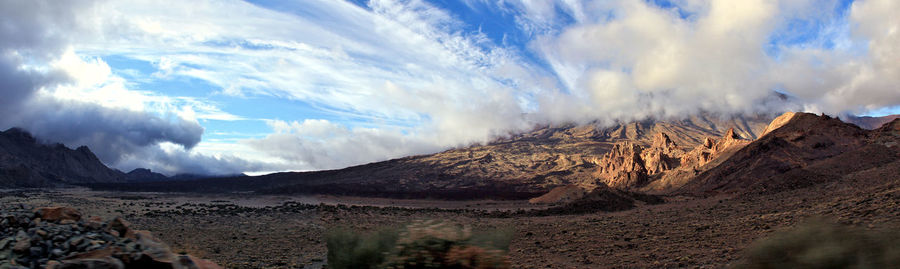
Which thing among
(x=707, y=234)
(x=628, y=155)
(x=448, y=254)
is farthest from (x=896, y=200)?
(x=628, y=155)

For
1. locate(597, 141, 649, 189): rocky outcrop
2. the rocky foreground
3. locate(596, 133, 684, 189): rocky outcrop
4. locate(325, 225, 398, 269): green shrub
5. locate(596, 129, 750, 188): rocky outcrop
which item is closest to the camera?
the rocky foreground

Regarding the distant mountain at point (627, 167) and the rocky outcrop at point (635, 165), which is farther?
the rocky outcrop at point (635, 165)

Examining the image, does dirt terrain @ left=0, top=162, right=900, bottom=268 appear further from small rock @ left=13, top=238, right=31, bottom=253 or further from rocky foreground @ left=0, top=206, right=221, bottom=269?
small rock @ left=13, top=238, right=31, bottom=253

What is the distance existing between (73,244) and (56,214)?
6.37ft

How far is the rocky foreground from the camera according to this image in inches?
234

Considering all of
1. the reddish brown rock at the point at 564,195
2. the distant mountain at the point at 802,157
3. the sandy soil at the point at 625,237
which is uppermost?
the distant mountain at the point at 802,157

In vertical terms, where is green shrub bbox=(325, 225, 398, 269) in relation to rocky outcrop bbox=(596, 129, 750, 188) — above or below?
below

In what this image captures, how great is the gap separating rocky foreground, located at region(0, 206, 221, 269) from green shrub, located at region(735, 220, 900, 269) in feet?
24.1

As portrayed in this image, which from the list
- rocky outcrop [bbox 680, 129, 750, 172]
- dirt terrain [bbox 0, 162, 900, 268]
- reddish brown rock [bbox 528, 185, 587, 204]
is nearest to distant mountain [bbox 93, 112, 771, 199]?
reddish brown rock [bbox 528, 185, 587, 204]

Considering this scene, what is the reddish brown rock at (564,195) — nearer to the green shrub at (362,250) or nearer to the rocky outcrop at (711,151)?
the rocky outcrop at (711,151)

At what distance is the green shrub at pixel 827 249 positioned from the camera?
384 cm

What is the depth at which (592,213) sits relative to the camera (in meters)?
34.2

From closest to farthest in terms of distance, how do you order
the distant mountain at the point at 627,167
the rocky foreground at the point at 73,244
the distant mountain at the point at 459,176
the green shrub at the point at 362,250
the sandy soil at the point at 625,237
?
the rocky foreground at the point at 73,244
the green shrub at the point at 362,250
the sandy soil at the point at 625,237
the distant mountain at the point at 627,167
the distant mountain at the point at 459,176

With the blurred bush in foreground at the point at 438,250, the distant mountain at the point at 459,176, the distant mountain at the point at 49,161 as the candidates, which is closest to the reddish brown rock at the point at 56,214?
the blurred bush in foreground at the point at 438,250
